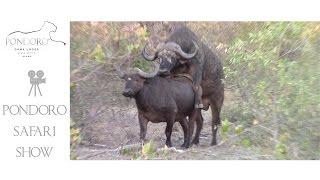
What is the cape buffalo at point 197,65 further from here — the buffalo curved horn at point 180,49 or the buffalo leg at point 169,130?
the buffalo leg at point 169,130

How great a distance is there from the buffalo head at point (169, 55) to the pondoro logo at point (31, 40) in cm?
96

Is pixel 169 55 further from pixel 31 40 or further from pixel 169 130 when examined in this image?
pixel 31 40

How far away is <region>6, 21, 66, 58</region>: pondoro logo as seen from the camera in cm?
912

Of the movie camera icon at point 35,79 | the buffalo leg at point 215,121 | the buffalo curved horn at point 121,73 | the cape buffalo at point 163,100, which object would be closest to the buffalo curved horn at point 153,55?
the cape buffalo at point 163,100

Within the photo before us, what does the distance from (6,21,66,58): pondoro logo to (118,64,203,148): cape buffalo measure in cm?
78

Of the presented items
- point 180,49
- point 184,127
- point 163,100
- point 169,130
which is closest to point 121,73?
point 163,100

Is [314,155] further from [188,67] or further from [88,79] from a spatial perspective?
[88,79]

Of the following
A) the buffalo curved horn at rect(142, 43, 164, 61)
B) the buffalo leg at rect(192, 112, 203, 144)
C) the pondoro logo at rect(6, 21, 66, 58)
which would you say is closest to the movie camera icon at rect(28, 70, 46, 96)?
the pondoro logo at rect(6, 21, 66, 58)

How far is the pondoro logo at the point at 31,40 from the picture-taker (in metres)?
9.12

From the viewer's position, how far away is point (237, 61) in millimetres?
9414

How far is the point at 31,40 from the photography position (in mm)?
9148

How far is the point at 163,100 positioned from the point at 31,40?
1.44 m

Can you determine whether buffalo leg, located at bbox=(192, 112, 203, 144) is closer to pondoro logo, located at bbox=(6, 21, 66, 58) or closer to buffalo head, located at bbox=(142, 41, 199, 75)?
buffalo head, located at bbox=(142, 41, 199, 75)

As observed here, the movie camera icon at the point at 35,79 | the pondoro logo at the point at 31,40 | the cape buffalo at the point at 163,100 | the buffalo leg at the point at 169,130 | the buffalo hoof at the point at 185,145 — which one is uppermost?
the pondoro logo at the point at 31,40
